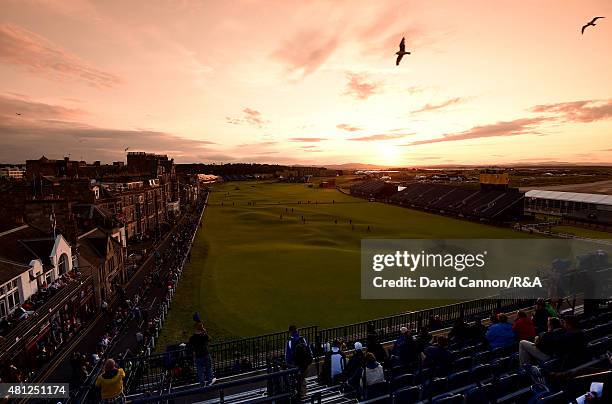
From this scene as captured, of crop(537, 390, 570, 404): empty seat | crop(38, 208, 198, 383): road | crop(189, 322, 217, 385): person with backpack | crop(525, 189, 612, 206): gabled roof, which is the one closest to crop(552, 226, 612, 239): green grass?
crop(525, 189, 612, 206): gabled roof

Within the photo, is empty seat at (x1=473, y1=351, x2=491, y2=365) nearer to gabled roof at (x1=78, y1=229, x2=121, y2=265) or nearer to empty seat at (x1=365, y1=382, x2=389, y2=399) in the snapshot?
empty seat at (x1=365, y1=382, x2=389, y2=399)

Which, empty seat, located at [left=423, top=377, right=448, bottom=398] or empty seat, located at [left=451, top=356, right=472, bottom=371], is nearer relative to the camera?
empty seat, located at [left=423, top=377, right=448, bottom=398]

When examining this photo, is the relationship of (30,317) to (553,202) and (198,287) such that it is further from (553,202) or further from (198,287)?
(553,202)

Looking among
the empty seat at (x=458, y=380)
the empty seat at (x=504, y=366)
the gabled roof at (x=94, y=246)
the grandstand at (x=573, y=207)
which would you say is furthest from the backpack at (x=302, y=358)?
the grandstand at (x=573, y=207)

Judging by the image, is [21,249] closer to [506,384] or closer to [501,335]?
[501,335]

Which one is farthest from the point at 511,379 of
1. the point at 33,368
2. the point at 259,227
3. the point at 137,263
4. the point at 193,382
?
the point at 259,227

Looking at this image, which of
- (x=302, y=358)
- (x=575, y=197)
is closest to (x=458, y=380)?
(x=302, y=358)

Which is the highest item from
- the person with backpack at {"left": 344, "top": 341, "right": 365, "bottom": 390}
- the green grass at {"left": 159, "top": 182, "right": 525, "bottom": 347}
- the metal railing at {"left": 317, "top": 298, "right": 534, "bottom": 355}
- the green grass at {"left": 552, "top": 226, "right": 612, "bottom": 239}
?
the person with backpack at {"left": 344, "top": 341, "right": 365, "bottom": 390}
